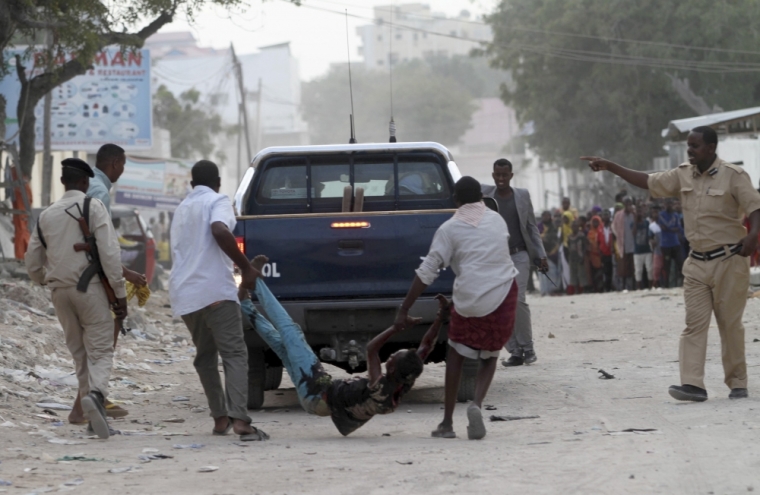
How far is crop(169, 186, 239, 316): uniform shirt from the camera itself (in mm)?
6766

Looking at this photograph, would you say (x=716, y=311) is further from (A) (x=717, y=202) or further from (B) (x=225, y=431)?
(B) (x=225, y=431)

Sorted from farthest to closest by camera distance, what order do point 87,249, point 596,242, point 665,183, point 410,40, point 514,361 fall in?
point 410,40 → point 596,242 → point 514,361 → point 665,183 → point 87,249

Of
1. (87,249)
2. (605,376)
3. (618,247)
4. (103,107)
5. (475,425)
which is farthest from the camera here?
(103,107)

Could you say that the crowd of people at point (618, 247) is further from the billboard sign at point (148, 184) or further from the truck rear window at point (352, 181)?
the billboard sign at point (148, 184)

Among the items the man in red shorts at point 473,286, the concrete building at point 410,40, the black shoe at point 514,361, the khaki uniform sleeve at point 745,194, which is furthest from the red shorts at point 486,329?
the concrete building at point 410,40

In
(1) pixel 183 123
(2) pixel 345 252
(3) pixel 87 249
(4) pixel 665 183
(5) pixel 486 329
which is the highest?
(1) pixel 183 123

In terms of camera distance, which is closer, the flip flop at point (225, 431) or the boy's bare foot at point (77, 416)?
the flip flop at point (225, 431)

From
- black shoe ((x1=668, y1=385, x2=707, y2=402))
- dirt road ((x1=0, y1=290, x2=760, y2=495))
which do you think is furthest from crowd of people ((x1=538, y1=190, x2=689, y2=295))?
black shoe ((x1=668, y1=385, x2=707, y2=402))

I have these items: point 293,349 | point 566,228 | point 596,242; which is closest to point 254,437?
point 293,349

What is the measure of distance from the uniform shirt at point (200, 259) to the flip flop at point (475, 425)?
1543mm

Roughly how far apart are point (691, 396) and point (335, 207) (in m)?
3.06

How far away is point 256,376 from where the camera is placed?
27.6 feet

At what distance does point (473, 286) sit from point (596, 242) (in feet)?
52.6

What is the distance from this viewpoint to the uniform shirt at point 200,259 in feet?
22.2
